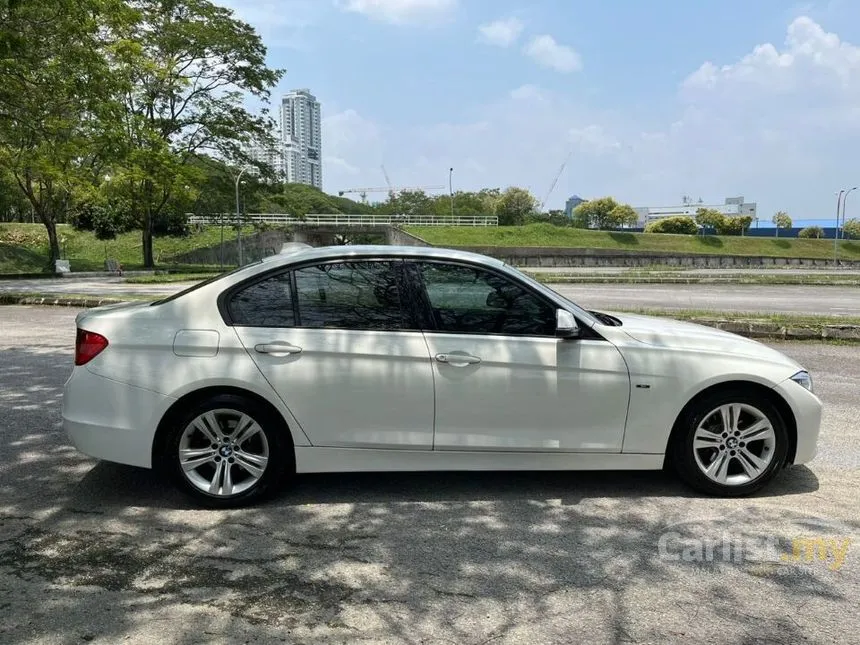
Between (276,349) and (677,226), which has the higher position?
(677,226)

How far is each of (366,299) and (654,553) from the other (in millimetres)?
2176

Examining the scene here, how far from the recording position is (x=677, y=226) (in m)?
80.8

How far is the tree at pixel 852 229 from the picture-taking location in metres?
86.8

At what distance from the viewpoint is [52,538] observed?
11.4 ft

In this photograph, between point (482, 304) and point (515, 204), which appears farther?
point (515, 204)

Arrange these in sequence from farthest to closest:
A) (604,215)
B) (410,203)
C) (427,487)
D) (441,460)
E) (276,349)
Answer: (410,203) → (604,215) → (427,487) → (441,460) → (276,349)

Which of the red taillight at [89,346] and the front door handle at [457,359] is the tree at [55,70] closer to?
the red taillight at [89,346]

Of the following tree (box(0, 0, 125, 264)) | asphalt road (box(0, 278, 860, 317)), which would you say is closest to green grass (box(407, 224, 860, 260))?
asphalt road (box(0, 278, 860, 317))

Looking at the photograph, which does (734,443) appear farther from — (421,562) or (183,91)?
(183,91)

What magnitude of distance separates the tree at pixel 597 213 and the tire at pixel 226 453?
297 ft

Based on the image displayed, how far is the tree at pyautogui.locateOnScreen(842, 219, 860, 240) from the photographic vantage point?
8684 cm

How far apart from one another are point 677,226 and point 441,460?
8386 centimetres

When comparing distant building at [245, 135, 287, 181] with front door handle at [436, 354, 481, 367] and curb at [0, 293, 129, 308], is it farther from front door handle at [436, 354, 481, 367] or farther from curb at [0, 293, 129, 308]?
front door handle at [436, 354, 481, 367]

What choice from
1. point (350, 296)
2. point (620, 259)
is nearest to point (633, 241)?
point (620, 259)
